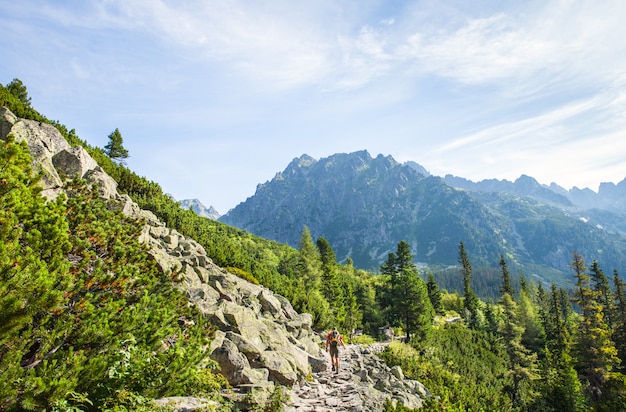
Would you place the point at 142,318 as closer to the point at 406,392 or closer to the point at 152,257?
the point at 152,257

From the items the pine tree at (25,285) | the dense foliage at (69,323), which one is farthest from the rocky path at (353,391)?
the pine tree at (25,285)

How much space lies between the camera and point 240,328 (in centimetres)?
1870

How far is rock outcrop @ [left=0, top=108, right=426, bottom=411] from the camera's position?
14.7 m

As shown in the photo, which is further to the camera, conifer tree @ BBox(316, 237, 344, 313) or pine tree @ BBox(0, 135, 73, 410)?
conifer tree @ BBox(316, 237, 344, 313)

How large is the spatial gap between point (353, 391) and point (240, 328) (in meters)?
6.67

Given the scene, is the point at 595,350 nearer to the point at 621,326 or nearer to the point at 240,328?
the point at 621,326

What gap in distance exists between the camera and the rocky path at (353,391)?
1511 cm

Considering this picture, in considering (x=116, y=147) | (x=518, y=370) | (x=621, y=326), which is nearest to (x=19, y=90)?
(x=116, y=147)

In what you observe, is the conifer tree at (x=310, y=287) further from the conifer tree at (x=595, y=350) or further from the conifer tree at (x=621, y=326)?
the conifer tree at (x=621, y=326)

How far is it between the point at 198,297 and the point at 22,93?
124ft

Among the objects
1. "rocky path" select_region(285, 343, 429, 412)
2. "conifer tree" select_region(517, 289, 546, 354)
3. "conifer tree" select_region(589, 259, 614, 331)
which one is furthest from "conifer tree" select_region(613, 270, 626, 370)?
"rocky path" select_region(285, 343, 429, 412)

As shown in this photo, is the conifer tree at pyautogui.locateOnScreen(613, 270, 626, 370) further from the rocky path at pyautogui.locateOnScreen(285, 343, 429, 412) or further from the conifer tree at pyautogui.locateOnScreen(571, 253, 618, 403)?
the rocky path at pyautogui.locateOnScreen(285, 343, 429, 412)

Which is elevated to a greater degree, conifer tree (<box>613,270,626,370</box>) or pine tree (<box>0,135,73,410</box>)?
pine tree (<box>0,135,73,410</box>)

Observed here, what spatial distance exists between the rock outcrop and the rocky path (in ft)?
0.22
